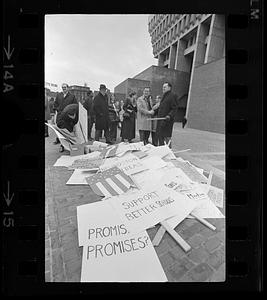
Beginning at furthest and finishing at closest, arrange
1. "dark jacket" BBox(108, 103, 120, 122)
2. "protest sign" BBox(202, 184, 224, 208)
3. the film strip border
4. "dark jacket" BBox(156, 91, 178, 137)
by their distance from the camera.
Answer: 1. "dark jacket" BBox(108, 103, 120, 122)
2. "dark jacket" BBox(156, 91, 178, 137)
3. "protest sign" BBox(202, 184, 224, 208)
4. the film strip border

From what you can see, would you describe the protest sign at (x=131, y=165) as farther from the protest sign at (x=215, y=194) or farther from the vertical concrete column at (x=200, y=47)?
the vertical concrete column at (x=200, y=47)

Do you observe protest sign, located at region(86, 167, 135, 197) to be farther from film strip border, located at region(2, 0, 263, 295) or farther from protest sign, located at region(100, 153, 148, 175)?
film strip border, located at region(2, 0, 263, 295)

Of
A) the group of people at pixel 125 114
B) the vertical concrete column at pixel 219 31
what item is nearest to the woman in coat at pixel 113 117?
the group of people at pixel 125 114

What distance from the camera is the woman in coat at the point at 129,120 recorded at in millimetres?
1027

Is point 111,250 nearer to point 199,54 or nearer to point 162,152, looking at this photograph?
point 162,152

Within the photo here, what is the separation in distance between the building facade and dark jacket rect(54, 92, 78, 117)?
0.41 metres

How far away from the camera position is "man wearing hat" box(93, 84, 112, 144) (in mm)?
921

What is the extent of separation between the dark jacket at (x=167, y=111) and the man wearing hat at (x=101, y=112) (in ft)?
0.88

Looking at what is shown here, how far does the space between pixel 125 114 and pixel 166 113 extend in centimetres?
21

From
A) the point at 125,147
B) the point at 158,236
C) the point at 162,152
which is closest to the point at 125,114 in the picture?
the point at 125,147

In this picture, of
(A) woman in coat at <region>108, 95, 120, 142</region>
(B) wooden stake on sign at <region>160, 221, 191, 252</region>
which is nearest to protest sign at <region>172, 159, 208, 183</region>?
(B) wooden stake on sign at <region>160, 221, 191, 252</region>

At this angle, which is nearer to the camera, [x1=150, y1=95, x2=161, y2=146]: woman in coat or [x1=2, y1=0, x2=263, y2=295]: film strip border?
[x1=2, y1=0, x2=263, y2=295]: film strip border
